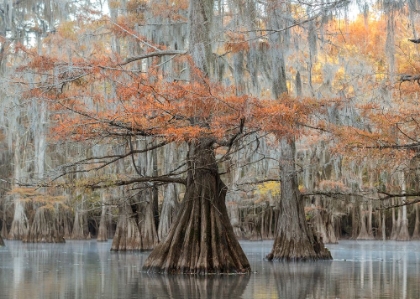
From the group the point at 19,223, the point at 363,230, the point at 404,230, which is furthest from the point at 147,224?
the point at 363,230

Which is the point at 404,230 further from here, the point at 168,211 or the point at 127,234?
the point at 127,234

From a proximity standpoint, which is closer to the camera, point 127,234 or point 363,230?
point 127,234

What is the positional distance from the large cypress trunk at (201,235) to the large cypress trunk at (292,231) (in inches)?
144

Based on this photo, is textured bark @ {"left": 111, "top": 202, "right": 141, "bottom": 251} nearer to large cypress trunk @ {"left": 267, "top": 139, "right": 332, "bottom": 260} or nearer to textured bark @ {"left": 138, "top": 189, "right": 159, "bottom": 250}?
textured bark @ {"left": 138, "top": 189, "right": 159, "bottom": 250}

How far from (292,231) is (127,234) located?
23.9ft

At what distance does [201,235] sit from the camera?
11969 mm

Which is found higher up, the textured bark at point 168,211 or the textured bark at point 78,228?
the textured bark at point 168,211

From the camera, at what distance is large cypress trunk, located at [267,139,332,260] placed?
16.3 metres

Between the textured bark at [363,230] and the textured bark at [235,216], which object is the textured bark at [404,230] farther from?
the textured bark at [235,216]

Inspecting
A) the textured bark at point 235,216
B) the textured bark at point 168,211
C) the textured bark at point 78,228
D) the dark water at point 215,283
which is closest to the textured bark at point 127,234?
the textured bark at point 168,211

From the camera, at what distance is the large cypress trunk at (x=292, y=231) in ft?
53.4

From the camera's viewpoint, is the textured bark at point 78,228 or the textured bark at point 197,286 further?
the textured bark at point 78,228

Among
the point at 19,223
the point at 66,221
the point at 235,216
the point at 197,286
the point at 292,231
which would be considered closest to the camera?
the point at 197,286

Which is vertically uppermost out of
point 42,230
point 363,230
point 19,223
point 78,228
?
point 19,223
